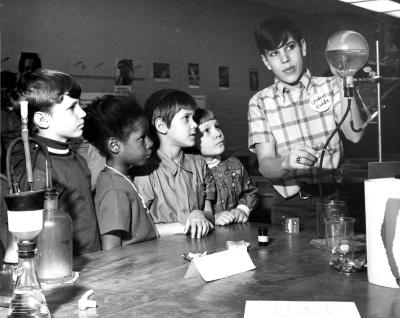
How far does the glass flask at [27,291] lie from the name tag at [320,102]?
189 centimetres

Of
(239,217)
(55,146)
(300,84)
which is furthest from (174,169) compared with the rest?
(300,84)

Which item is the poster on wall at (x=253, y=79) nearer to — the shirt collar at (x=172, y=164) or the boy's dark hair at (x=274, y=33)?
the boy's dark hair at (x=274, y=33)

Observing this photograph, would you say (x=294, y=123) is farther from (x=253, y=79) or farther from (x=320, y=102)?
(x=253, y=79)

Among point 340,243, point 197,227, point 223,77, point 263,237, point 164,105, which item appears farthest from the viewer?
point 223,77

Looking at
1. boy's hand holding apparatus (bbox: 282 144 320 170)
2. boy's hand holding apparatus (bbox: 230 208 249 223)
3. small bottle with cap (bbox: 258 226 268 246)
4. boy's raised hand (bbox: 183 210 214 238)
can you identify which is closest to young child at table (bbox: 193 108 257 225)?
boy's hand holding apparatus (bbox: 282 144 320 170)

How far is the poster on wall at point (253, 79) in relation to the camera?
2773mm

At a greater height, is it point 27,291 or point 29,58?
Result: point 29,58

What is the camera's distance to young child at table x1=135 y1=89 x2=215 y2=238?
2.38 meters

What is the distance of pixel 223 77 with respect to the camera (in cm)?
277

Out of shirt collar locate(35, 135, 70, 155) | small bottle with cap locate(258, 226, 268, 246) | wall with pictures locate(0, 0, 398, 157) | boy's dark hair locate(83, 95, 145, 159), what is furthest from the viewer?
boy's dark hair locate(83, 95, 145, 159)

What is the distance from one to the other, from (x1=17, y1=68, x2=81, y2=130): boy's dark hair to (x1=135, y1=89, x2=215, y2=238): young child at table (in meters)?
0.53

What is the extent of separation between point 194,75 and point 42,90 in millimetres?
889

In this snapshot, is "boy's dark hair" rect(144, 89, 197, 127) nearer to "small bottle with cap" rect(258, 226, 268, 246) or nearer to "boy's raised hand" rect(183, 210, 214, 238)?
"boy's raised hand" rect(183, 210, 214, 238)

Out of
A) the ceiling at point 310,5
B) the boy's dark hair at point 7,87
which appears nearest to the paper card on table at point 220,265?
the boy's dark hair at point 7,87
